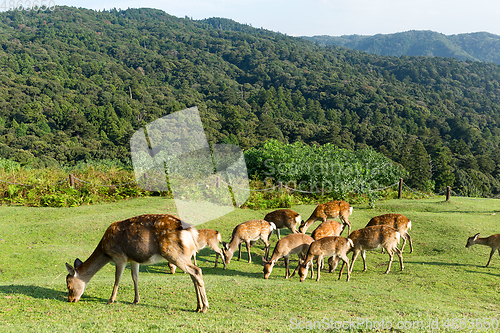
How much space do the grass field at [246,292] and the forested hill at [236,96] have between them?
13.3 meters

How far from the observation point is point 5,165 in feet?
60.6

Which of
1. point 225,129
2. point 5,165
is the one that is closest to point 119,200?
point 5,165

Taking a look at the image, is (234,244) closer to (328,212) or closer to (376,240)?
(376,240)

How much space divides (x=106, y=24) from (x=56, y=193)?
145 m

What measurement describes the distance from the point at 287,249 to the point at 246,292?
2183 millimetres

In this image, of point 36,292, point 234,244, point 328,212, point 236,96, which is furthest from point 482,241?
point 236,96

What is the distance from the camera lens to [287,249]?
29.3ft

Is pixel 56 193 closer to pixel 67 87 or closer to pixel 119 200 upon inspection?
pixel 119 200

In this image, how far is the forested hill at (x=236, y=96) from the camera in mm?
51031

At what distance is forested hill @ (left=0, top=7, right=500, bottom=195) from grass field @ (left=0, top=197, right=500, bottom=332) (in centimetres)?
1327

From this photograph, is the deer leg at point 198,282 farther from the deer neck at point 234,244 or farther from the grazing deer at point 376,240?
the grazing deer at point 376,240

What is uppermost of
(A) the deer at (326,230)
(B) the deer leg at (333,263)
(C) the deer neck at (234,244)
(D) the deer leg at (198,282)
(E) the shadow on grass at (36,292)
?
(D) the deer leg at (198,282)

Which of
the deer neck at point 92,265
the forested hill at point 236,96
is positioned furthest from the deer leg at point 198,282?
the forested hill at point 236,96

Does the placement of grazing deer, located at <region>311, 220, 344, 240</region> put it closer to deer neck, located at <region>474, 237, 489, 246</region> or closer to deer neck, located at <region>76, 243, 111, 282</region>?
deer neck, located at <region>474, 237, 489, 246</region>
